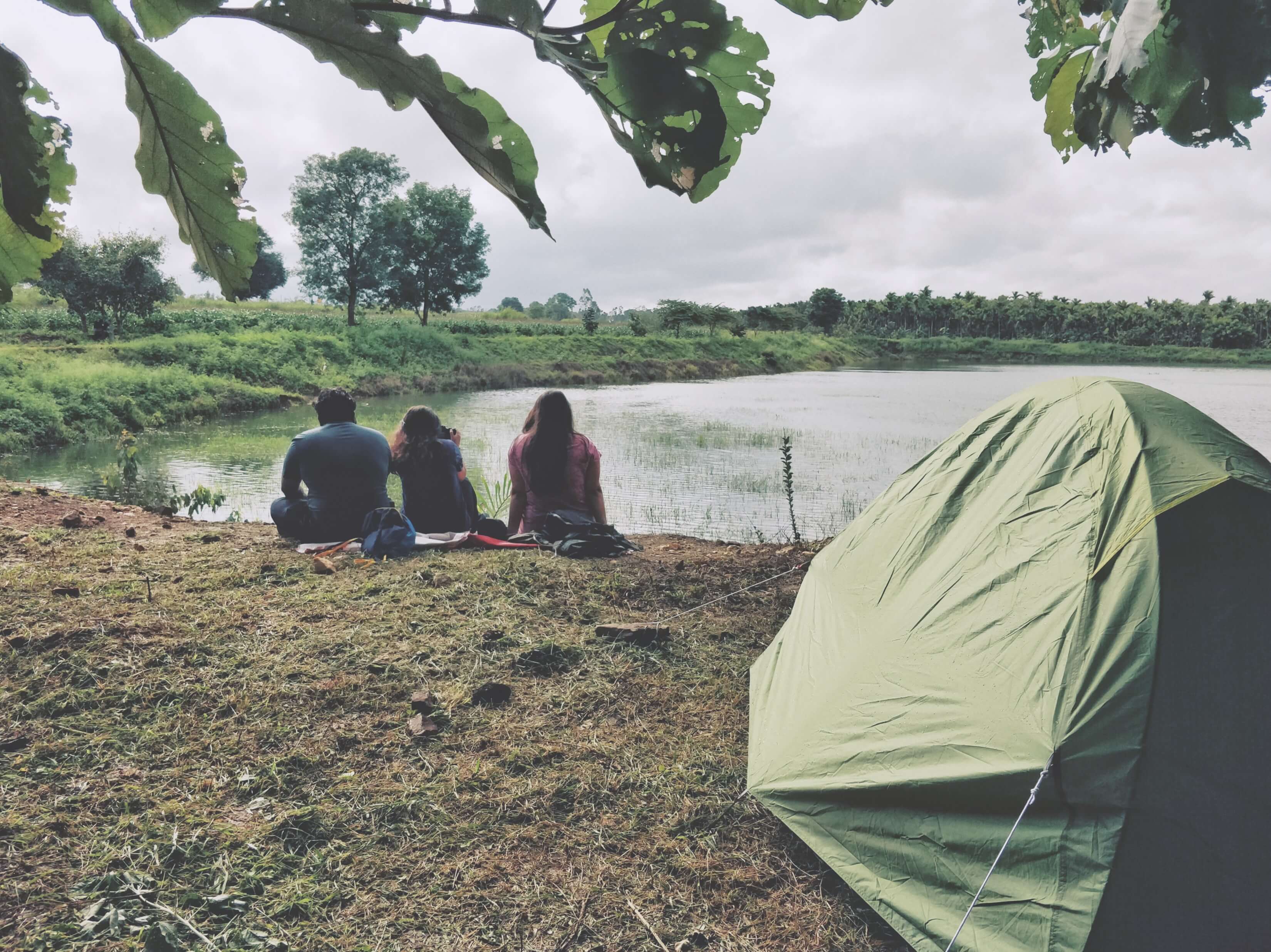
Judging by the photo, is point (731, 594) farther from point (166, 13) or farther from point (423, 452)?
point (166, 13)

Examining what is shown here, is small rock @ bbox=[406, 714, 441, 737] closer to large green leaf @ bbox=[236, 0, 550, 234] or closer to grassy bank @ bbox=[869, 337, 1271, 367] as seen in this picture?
large green leaf @ bbox=[236, 0, 550, 234]

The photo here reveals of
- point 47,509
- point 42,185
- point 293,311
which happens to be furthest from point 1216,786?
point 293,311

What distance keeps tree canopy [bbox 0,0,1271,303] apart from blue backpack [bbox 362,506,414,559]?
13.0ft

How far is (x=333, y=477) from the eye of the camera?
4.93m

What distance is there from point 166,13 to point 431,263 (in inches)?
1454

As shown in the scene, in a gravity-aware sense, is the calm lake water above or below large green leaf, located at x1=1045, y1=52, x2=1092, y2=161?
below

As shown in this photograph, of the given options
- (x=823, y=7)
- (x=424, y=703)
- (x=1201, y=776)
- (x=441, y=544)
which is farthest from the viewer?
(x=441, y=544)

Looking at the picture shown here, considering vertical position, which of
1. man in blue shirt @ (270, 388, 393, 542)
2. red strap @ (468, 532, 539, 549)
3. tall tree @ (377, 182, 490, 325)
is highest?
tall tree @ (377, 182, 490, 325)

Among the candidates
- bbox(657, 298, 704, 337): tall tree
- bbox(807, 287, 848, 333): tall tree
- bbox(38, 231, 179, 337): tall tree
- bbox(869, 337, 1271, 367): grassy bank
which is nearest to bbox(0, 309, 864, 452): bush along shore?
bbox(38, 231, 179, 337): tall tree

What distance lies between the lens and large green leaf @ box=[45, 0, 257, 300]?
66 centimetres

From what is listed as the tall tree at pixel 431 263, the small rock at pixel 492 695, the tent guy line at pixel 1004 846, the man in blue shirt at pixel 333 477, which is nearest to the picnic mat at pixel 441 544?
the man in blue shirt at pixel 333 477

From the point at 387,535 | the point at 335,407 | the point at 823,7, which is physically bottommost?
the point at 387,535

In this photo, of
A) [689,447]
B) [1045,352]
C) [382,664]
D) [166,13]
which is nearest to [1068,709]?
[166,13]

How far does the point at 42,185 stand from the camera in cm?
61
